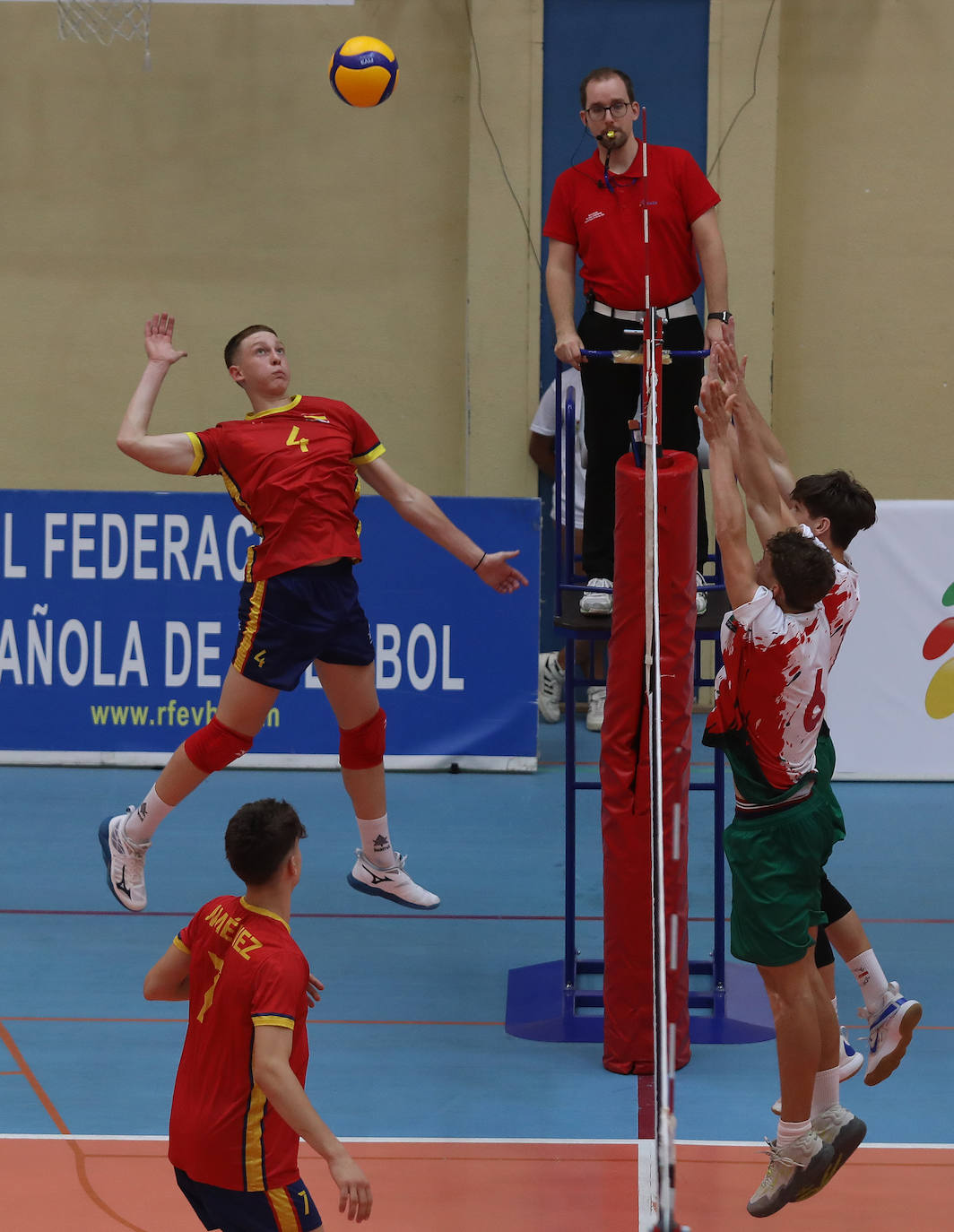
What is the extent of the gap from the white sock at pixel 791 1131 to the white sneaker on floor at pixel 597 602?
7.25 feet

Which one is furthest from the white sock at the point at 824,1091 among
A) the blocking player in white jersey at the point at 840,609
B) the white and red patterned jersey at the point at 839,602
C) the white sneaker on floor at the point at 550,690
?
the white sneaker on floor at the point at 550,690

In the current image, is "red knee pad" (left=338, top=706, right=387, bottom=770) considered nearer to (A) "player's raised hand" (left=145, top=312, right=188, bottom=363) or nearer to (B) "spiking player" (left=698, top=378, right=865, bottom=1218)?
(A) "player's raised hand" (left=145, top=312, right=188, bottom=363)

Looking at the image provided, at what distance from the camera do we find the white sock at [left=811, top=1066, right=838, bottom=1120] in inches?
180

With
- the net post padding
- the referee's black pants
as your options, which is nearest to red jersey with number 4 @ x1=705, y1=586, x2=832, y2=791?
the net post padding

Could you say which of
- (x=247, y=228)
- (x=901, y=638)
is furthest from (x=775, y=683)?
(x=247, y=228)

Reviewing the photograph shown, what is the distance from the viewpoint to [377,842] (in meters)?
6.23

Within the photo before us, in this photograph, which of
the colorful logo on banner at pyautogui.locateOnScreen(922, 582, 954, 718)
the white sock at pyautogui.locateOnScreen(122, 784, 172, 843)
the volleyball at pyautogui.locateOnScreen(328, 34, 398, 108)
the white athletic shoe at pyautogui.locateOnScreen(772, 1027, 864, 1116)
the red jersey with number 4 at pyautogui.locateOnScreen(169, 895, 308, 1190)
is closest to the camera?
the red jersey with number 4 at pyautogui.locateOnScreen(169, 895, 308, 1190)

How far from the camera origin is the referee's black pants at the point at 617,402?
625 centimetres

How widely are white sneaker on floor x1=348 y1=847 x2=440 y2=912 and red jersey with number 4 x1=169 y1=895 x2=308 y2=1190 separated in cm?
278

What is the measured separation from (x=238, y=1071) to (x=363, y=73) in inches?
265

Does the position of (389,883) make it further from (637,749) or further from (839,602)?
(839,602)

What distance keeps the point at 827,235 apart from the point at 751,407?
7.28 m

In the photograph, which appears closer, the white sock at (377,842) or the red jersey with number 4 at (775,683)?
the red jersey with number 4 at (775,683)

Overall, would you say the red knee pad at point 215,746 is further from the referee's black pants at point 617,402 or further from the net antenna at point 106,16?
the net antenna at point 106,16
